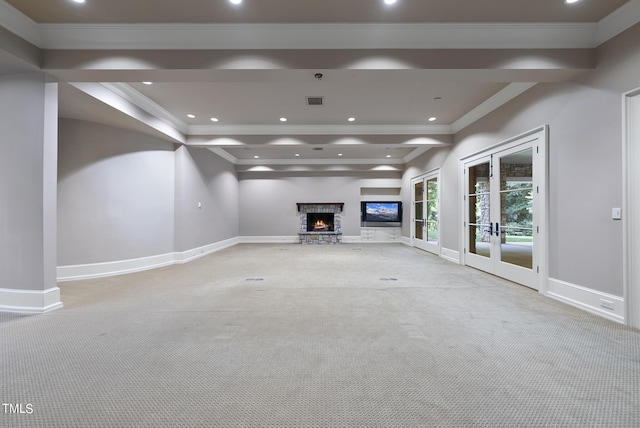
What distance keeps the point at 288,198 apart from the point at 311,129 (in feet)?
14.7

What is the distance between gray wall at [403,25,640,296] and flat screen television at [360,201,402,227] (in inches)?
251

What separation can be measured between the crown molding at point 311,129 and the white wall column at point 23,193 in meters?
3.29

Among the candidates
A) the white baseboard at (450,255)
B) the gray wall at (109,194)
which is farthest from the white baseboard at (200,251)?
the white baseboard at (450,255)

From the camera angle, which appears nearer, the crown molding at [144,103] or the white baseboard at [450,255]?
the crown molding at [144,103]

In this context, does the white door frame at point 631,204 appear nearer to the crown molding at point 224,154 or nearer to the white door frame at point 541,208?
the white door frame at point 541,208

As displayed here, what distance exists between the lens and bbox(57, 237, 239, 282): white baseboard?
4.75m

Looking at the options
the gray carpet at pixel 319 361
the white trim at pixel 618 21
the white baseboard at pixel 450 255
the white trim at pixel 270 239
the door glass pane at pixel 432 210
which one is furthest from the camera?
the white trim at pixel 270 239

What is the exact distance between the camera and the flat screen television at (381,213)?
10.5m

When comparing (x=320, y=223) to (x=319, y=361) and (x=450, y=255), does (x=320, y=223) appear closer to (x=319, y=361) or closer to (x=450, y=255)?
(x=450, y=255)

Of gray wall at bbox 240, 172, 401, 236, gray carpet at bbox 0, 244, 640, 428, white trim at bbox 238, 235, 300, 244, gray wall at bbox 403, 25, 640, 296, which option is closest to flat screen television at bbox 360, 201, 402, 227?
gray wall at bbox 240, 172, 401, 236

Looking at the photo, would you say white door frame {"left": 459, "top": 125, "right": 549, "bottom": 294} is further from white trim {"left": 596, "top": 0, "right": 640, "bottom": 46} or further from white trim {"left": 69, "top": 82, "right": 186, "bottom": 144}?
white trim {"left": 69, "top": 82, "right": 186, "bottom": 144}

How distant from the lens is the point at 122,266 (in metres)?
5.28

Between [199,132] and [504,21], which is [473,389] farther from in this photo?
Result: [199,132]

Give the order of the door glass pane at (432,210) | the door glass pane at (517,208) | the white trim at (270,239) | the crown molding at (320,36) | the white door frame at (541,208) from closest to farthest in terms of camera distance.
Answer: the crown molding at (320,36), the white door frame at (541,208), the door glass pane at (517,208), the door glass pane at (432,210), the white trim at (270,239)
